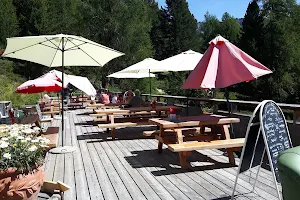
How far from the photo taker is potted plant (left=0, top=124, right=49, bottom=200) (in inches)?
→ 105

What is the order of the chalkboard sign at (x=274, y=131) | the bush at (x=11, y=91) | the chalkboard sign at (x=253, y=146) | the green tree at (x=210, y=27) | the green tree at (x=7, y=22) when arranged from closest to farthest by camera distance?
the chalkboard sign at (x=274, y=131), the chalkboard sign at (x=253, y=146), the bush at (x=11, y=91), the green tree at (x=7, y=22), the green tree at (x=210, y=27)

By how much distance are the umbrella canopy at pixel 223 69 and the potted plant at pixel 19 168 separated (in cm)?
266

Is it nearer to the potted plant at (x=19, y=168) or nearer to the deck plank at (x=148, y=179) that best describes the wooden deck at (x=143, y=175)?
the deck plank at (x=148, y=179)

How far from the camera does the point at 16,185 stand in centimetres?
268

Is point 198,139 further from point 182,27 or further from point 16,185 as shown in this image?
point 182,27

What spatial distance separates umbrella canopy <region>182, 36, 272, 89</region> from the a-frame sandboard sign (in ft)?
4.78

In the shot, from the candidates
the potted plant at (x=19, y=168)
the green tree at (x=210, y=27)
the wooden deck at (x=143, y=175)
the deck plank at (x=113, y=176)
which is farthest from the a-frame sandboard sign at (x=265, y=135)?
the green tree at (x=210, y=27)

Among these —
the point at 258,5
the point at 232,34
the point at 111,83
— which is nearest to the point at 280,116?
the point at 111,83

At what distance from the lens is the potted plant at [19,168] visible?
267cm

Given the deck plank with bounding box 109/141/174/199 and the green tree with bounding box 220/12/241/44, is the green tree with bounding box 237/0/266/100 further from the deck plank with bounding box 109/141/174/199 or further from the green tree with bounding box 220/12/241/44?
the deck plank with bounding box 109/141/174/199

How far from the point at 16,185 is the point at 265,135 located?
221 centimetres

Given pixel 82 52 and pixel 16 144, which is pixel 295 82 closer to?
pixel 82 52

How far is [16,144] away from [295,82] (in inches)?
1293

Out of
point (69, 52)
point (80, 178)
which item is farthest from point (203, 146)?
point (69, 52)
